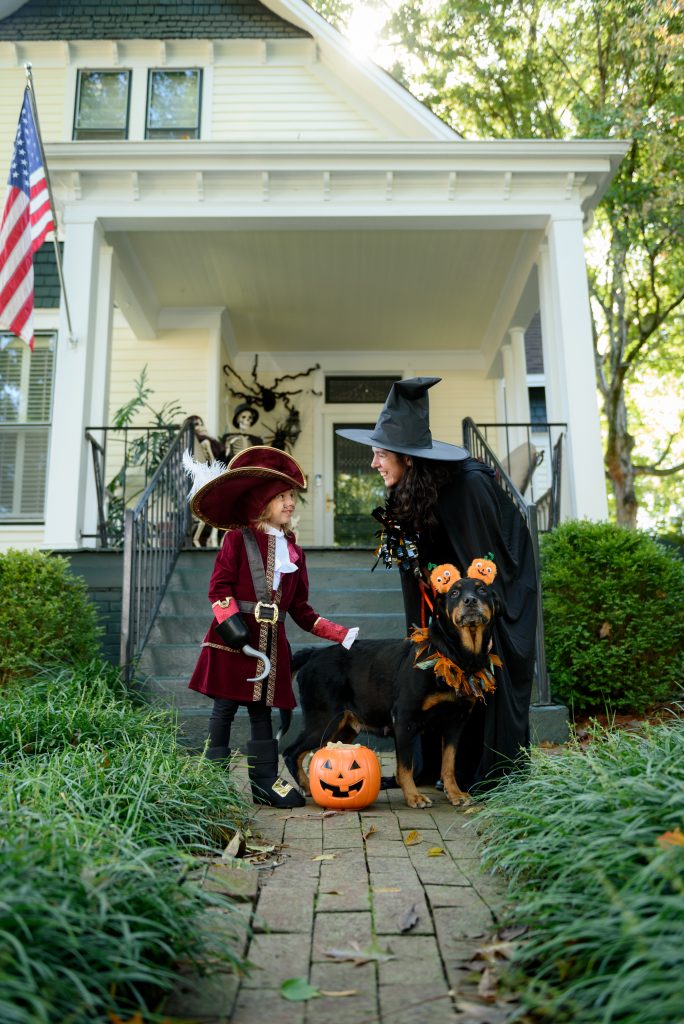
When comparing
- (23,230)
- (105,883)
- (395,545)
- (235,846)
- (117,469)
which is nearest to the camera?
(105,883)

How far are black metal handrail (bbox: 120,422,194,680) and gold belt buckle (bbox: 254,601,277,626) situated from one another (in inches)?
69.9

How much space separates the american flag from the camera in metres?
7.53

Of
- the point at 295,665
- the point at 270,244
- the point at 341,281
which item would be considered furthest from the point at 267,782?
the point at 341,281

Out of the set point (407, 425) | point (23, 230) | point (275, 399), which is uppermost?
point (23, 230)

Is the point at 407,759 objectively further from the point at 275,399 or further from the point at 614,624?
the point at 275,399

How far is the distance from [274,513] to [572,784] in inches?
87.4

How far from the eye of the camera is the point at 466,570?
162 inches

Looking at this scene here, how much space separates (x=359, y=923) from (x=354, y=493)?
10231 millimetres

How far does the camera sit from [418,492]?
407cm

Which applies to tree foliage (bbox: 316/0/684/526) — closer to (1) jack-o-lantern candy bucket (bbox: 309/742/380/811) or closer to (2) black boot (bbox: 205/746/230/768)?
(1) jack-o-lantern candy bucket (bbox: 309/742/380/811)

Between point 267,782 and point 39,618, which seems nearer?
point 267,782

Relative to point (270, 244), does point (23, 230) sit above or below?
below

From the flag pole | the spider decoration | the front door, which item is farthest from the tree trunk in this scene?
the flag pole

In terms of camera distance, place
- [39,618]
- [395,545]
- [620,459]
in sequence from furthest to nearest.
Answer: [620,459] < [39,618] < [395,545]
